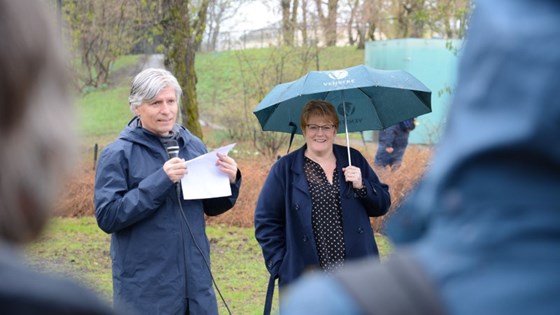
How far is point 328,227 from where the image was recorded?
218 inches

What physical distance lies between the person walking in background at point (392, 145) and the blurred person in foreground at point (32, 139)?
1265 cm

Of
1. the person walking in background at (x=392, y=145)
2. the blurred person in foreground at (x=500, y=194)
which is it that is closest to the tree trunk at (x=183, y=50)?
the person walking in background at (x=392, y=145)

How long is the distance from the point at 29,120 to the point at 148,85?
13.4ft

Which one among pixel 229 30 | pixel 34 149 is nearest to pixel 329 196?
pixel 34 149

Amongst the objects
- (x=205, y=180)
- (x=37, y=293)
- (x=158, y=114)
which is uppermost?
(x=37, y=293)

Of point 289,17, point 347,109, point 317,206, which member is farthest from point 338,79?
point 289,17

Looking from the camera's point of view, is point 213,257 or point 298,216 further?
point 213,257

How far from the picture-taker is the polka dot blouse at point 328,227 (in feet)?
18.1

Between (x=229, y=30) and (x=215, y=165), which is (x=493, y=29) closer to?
(x=215, y=165)

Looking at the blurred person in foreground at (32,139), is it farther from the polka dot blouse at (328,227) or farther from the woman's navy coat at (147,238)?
the polka dot blouse at (328,227)

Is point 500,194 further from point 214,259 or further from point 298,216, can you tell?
point 214,259

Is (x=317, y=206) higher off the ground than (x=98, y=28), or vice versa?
(x=317, y=206)

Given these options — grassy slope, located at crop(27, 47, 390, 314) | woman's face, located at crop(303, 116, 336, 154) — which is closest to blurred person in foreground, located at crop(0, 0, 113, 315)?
grassy slope, located at crop(27, 47, 390, 314)

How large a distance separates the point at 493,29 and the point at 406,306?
1.31 ft
